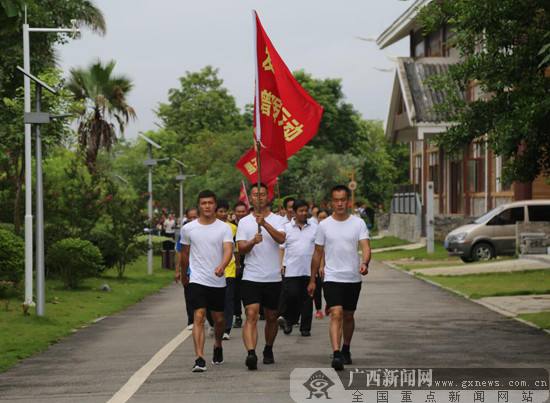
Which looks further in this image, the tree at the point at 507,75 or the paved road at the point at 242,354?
the tree at the point at 507,75

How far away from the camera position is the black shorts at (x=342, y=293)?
1120cm

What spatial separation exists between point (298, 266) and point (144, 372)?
11.0 ft

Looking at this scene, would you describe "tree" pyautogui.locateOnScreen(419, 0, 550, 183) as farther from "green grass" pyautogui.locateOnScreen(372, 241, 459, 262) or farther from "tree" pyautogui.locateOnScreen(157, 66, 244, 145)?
"tree" pyautogui.locateOnScreen(157, 66, 244, 145)

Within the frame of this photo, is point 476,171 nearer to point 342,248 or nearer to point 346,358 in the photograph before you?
point 346,358

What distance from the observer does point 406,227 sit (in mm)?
53500

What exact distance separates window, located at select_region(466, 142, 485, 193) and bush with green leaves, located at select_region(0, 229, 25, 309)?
24.3 meters

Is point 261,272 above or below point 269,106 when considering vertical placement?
below

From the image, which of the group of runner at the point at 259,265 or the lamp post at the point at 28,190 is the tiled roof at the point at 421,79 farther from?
the group of runner at the point at 259,265

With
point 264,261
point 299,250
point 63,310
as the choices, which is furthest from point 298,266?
point 63,310

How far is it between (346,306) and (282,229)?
1.04 meters

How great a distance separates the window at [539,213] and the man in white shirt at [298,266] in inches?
760

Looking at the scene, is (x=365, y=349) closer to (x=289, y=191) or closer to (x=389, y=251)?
(x=389, y=251)

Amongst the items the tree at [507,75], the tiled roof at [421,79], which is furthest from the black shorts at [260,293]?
the tiled roof at [421,79]

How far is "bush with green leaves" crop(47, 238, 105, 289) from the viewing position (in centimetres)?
2494
